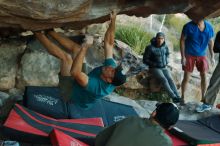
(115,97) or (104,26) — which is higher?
(104,26)

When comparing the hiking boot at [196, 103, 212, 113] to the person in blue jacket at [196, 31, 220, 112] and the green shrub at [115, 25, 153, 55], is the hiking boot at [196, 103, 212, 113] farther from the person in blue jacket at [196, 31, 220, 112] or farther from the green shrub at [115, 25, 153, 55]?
the green shrub at [115, 25, 153, 55]

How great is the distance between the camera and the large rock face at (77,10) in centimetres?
548

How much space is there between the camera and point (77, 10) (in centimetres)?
586

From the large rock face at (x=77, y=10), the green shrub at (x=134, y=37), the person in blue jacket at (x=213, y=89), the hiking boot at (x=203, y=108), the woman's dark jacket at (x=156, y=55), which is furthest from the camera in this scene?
the green shrub at (x=134, y=37)

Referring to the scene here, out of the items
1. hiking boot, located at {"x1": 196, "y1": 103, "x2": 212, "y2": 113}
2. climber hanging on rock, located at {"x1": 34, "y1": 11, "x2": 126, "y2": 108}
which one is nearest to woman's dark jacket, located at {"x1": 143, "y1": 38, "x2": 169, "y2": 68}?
hiking boot, located at {"x1": 196, "y1": 103, "x2": 212, "y2": 113}

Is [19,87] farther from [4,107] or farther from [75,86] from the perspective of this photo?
[75,86]

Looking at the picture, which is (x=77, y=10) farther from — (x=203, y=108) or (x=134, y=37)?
(x=134, y=37)

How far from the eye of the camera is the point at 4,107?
7.12 metres

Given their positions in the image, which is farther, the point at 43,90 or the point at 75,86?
the point at 43,90

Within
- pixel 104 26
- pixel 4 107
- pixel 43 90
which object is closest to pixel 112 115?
pixel 43 90

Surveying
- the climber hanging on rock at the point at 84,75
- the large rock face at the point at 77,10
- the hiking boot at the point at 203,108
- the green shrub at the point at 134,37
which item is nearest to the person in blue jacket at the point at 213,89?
the hiking boot at the point at 203,108

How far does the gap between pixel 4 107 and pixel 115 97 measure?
2442 mm

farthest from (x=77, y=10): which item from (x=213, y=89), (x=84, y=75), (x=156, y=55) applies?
(x=213, y=89)

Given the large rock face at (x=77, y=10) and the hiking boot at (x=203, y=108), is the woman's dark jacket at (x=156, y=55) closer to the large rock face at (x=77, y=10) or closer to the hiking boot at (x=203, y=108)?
the hiking boot at (x=203, y=108)
